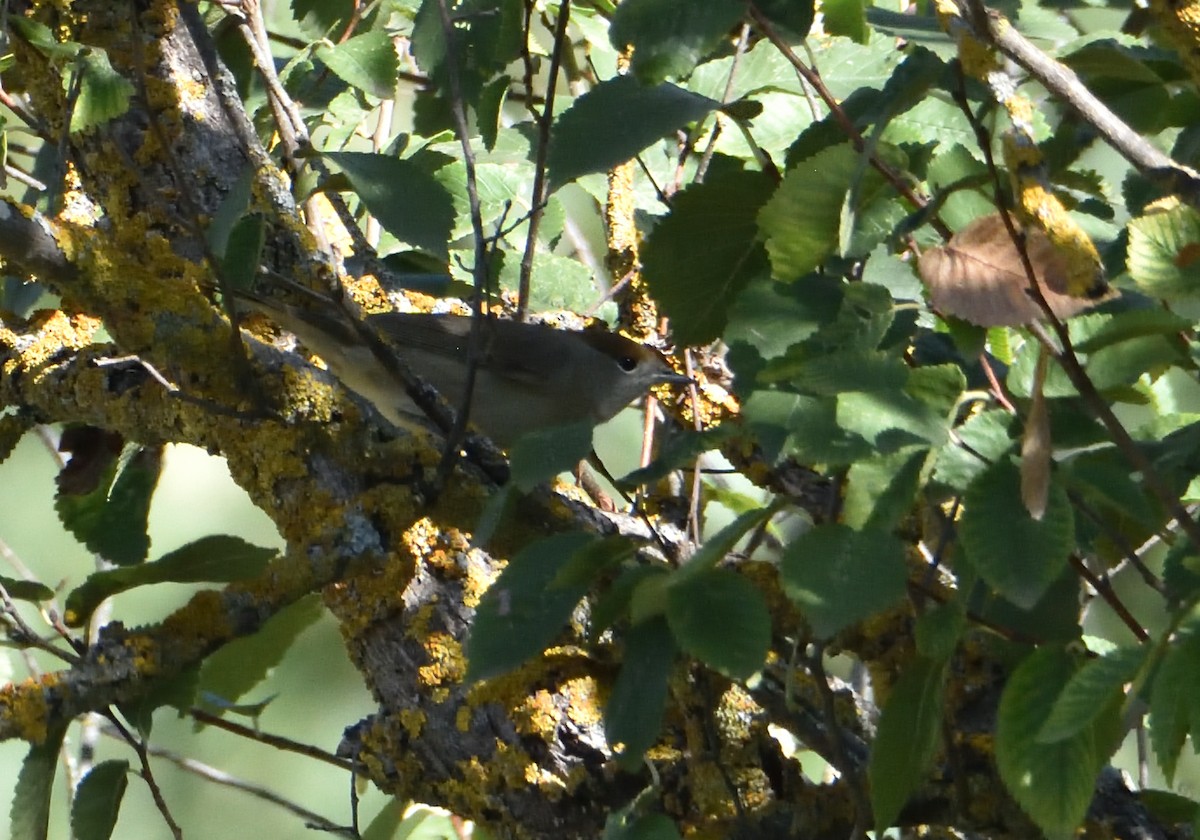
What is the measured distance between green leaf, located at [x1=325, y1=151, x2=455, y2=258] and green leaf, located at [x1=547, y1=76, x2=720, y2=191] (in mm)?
366

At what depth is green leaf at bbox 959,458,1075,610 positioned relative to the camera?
1.20 metres

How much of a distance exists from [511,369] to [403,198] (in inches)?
87.8

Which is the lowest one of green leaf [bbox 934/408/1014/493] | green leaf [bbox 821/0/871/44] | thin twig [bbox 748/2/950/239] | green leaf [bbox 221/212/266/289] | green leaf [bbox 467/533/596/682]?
green leaf [bbox 467/533/596/682]

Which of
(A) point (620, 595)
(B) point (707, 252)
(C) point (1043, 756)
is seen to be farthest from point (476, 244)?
(C) point (1043, 756)

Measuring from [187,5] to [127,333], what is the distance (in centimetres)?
89

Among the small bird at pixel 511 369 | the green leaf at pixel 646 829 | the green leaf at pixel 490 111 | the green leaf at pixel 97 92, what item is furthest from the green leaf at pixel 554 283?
the green leaf at pixel 646 829

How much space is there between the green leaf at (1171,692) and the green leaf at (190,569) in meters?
1.42

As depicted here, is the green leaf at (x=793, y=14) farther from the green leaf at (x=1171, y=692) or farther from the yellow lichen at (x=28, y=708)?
the yellow lichen at (x=28, y=708)

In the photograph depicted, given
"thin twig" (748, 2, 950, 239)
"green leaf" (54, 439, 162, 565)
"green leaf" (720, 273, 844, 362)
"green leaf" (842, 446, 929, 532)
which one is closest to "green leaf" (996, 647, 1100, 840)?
"green leaf" (842, 446, 929, 532)

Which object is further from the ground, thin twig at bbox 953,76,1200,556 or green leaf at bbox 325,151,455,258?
green leaf at bbox 325,151,455,258

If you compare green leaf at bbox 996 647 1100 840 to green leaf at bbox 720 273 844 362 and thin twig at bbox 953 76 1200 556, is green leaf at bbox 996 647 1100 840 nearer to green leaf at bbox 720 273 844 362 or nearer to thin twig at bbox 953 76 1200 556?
thin twig at bbox 953 76 1200 556

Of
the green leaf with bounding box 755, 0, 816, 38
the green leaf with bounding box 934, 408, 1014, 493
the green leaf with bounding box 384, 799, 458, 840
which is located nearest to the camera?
the green leaf with bounding box 934, 408, 1014, 493

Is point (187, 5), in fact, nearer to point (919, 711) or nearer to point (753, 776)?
point (753, 776)

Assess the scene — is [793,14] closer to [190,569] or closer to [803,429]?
[803,429]
